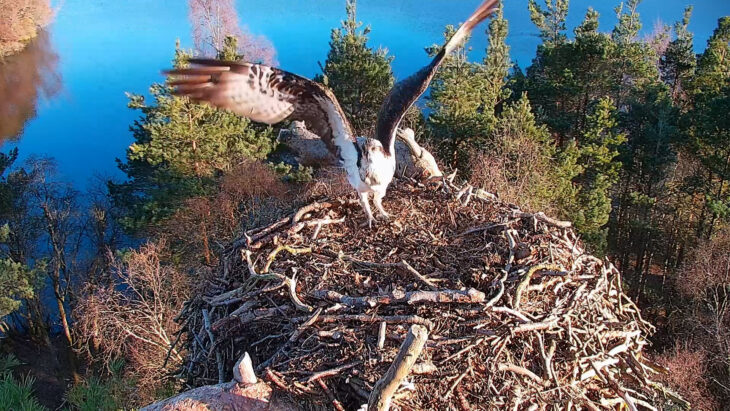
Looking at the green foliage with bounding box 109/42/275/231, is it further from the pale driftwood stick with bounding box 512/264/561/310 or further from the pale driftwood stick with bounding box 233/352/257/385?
the pale driftwood stick with bounding box 233/352/257/385

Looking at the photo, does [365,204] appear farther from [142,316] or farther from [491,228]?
[142,316]

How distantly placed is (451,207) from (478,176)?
8.61 m

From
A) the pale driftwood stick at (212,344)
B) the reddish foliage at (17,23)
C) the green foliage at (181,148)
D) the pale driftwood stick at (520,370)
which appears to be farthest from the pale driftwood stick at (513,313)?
the reddish foliage at (17,23)

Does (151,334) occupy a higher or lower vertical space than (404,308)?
lower

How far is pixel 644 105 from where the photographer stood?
1612cm

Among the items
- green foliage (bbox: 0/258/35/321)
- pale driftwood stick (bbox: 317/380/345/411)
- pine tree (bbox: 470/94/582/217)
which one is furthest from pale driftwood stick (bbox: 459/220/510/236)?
green foliage (bbox: 0/258/35/321)

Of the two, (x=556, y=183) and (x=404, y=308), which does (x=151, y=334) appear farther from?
(x=556, y=183)

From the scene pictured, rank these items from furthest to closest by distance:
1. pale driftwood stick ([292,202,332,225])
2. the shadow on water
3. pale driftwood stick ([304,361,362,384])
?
the shadow on water
pale driftwood stick ([292,202,332,225])
pale driftwood stick ([304,361,362,384])

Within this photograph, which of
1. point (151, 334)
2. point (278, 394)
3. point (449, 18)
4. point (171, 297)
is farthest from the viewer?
point (449, 18)

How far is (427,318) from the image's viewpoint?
3723mm

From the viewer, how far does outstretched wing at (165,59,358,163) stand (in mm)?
4438

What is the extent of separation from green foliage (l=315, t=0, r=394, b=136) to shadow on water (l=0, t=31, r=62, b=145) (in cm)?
1444

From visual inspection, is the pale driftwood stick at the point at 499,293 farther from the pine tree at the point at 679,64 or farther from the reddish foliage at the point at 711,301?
the pine tree at the point at 679,64

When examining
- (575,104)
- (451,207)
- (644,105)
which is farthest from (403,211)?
(575,104)
